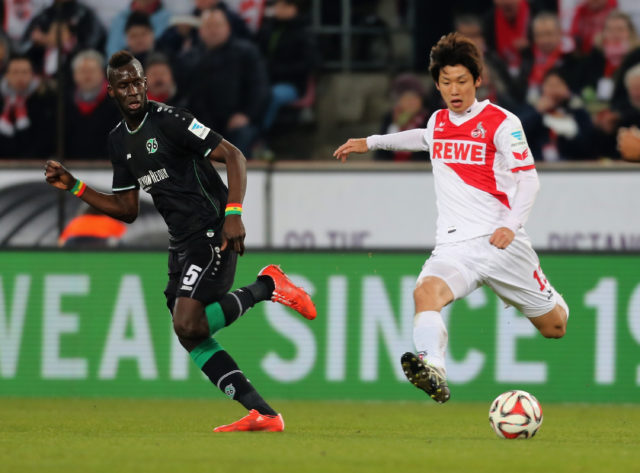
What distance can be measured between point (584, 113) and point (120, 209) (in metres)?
6.24

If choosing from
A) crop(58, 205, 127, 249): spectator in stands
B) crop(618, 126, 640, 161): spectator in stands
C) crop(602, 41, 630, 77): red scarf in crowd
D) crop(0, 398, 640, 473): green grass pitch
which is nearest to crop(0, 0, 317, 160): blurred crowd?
crop(58, 205, 127, 249): spectator in stands

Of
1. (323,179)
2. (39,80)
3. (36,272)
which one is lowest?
(36,272)

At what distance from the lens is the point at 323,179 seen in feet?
39.4

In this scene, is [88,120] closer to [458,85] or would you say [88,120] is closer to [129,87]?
[129,87]

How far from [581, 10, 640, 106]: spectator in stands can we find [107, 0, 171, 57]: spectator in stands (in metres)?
4.18

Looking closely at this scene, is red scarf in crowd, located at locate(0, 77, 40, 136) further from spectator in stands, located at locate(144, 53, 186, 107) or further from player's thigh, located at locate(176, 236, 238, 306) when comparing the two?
player's thigh, located at locate(176, 236, 238, 306)

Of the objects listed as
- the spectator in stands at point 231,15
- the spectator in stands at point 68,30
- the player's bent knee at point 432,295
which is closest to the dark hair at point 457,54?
the player's bent knee at point 432,295

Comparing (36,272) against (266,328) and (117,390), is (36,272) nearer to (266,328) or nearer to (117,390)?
(117,390)

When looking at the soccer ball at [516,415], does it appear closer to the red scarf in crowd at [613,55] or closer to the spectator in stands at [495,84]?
the spectator in stands at [495,84]

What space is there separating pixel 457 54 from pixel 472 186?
2.37ft

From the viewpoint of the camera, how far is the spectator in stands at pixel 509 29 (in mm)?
12781

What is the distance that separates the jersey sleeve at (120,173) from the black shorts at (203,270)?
0.54 m

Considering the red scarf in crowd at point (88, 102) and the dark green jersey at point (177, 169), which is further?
the red scarf in crowd at point (88, 102)

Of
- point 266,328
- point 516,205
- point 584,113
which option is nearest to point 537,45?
point 584,113
